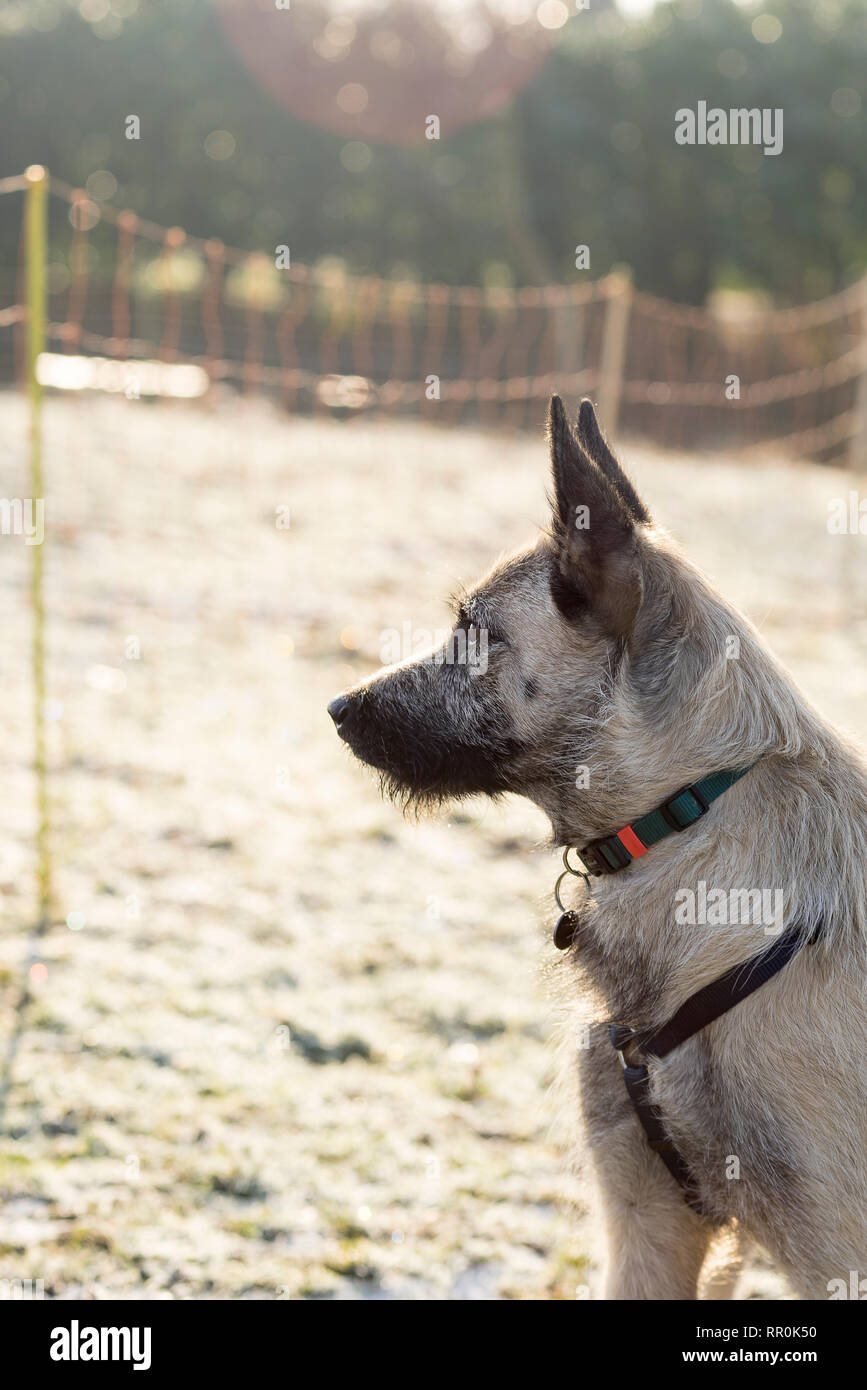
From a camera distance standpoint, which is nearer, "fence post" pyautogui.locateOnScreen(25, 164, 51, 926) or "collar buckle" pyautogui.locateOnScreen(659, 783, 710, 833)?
"collar buckle" pyautogui.locateOnScreen(659, 783, 710, 833)

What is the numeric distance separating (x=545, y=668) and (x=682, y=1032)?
78cm

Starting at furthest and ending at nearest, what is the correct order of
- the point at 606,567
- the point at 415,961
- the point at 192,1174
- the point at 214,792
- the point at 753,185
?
the point at 753,185 < the point at 214,792 < the point at 415,961 < the point at 192,1174 < the point at 606,567

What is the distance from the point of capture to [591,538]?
86.4 inches

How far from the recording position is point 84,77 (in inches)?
987

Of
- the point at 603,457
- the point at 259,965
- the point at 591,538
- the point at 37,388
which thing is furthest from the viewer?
the point at 259,965

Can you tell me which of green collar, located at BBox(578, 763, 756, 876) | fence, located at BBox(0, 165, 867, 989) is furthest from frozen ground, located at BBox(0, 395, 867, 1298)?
fence, located at BBox(0, 165, 867, 989)

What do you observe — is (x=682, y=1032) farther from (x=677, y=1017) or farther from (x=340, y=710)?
(x=340, y=710)

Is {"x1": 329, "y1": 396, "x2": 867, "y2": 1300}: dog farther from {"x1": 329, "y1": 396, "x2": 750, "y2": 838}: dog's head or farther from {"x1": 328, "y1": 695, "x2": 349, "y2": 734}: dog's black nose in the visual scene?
{"x1": 328, "y1": 695, "x2": 349, "y2": 734}: dog's black nose

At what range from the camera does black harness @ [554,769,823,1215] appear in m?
2.17

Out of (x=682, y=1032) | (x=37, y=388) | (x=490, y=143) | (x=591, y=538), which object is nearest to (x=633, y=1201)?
(x=682, y=1032)

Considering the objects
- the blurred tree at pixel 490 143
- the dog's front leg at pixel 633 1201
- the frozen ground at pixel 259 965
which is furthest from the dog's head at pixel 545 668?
the blurred tree at pixel 490 143
